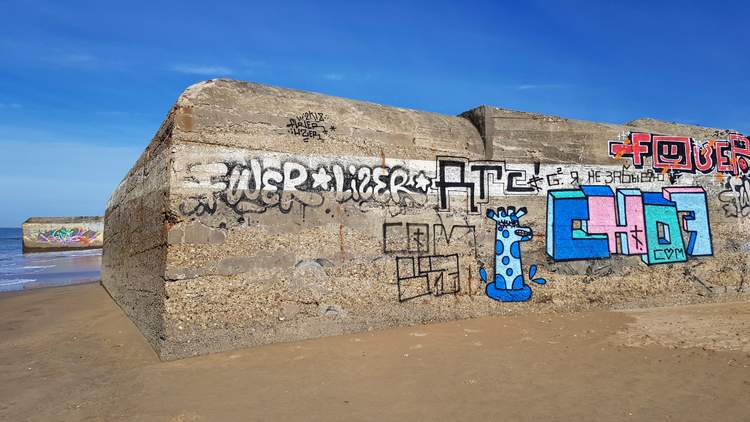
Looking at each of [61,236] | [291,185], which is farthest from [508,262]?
[61,236]

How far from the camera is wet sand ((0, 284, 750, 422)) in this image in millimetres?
3529

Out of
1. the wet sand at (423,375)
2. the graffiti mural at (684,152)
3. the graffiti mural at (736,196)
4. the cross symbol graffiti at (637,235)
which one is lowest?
the wet sand at (423,375)

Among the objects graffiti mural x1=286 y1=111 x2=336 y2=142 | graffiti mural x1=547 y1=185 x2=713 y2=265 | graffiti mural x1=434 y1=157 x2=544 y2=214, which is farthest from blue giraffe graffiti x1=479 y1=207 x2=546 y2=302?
graffiti mural x1=286 y1=111 x2=336 y2=142

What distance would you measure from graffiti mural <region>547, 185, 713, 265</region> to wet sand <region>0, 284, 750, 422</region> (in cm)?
113

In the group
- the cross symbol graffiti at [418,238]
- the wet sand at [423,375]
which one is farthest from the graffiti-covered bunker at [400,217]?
the wet sand at [423,375]

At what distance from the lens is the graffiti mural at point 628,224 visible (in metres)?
6.83

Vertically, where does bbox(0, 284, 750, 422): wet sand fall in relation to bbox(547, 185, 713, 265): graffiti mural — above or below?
below

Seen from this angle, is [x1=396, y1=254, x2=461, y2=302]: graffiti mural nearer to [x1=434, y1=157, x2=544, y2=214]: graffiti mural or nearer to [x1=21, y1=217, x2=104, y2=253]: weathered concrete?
[x1=434, y1=157, x2=544, y2=214]: graffiti mural

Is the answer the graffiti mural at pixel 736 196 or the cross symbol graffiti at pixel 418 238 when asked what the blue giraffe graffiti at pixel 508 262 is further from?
the graffiti mural at pixel 736 196

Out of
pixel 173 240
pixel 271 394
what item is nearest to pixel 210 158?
pixel 173 240

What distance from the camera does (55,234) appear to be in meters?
35.2

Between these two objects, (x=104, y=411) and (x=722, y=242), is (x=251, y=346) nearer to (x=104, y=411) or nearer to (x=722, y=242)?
(x=104, y=411)

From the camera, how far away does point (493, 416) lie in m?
3.40

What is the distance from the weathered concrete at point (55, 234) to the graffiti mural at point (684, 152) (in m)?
36.8
